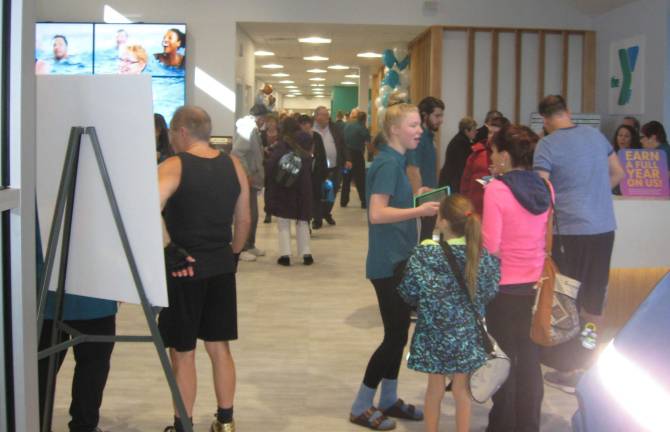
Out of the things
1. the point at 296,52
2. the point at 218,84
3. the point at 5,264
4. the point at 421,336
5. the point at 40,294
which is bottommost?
the point at 421,336

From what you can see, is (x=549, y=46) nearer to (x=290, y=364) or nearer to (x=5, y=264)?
(x=290, y=364)

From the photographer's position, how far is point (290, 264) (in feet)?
27.4

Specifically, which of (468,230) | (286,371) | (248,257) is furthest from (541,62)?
(468,230)

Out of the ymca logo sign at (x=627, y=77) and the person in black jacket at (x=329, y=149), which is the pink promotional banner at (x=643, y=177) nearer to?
the ymca logo sign at (x=627, y=77)

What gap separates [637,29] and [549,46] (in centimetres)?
164

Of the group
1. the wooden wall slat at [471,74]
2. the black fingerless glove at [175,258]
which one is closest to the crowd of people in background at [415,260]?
the black fingerless glove at [175,258]

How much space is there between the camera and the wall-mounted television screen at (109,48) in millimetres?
10828

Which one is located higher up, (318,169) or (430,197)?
(318,169)

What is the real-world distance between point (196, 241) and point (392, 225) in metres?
0.88

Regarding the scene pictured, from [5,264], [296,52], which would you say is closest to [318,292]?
[5,264]

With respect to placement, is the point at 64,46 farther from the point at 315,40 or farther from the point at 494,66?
the point at 494,66

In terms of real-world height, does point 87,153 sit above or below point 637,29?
below

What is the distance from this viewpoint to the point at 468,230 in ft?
10.6

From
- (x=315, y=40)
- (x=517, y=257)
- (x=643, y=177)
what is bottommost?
(x=517, y=257)
